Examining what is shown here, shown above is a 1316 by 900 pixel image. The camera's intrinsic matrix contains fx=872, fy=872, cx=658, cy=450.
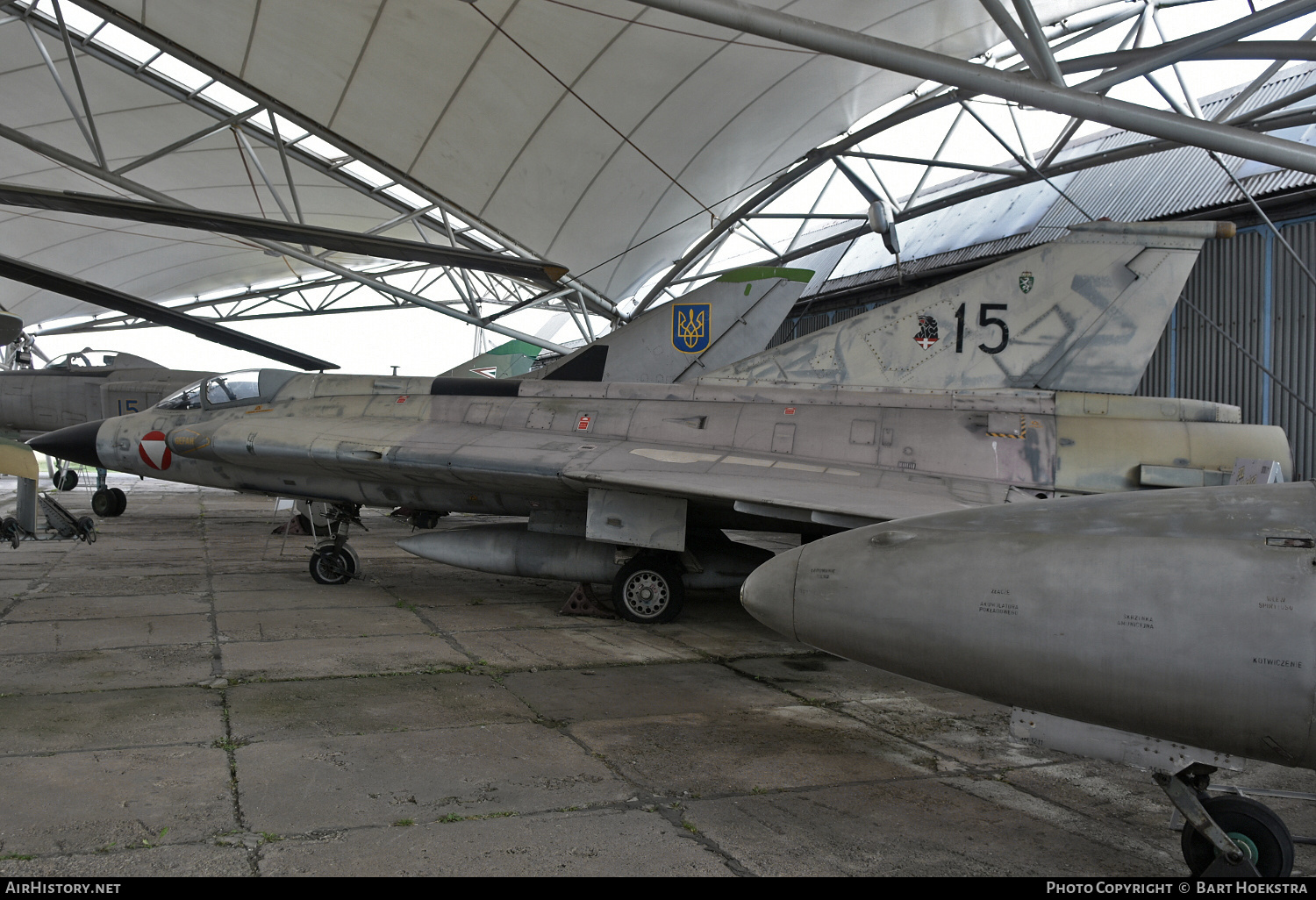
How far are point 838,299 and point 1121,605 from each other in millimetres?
21518

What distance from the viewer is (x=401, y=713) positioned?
554 cm

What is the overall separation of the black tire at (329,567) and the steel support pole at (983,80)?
689 centimetres

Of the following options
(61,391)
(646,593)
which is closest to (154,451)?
(646,593)

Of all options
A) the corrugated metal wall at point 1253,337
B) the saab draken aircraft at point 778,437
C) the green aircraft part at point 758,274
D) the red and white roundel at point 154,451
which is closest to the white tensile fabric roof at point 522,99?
the green aircraft part at point 758,274

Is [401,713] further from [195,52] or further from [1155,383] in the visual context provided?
[1155,383]

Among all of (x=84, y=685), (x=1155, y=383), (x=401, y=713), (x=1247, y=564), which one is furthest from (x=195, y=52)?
(x=1155, y=383)

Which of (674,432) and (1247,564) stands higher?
(674,432)

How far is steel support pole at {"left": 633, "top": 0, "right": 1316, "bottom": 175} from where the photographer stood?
6.89 m

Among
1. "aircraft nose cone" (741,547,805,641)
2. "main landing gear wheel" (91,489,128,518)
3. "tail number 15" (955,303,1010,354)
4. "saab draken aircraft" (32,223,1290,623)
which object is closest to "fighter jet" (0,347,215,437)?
"main landing gear wheel" (91,489,128,518)

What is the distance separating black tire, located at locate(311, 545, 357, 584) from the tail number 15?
7.34 m

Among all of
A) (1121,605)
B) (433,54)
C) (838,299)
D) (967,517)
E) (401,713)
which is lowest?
(401,713)

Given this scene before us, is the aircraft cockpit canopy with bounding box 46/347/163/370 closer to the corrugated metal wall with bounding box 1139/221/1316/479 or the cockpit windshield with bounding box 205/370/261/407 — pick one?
the cockpit windshield with bounding box 205/370/261/407

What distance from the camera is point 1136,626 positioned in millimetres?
3279

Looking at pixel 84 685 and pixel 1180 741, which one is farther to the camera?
pixel 84 685
